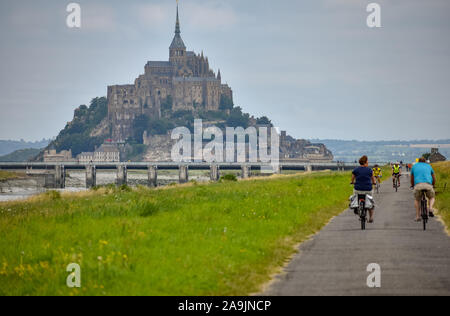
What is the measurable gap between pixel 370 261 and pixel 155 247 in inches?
208

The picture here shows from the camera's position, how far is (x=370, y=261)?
16.8 meters

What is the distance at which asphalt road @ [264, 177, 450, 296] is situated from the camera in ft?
45.3

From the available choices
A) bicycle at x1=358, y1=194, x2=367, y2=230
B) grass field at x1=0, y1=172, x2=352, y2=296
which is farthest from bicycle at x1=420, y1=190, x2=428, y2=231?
grass field at x1=0, y1=172, x2=352, y2=296

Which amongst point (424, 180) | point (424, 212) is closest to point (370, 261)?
point (424, 212)

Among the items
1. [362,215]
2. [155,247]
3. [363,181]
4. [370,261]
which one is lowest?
[370,261]

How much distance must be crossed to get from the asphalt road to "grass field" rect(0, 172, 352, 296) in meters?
0.68

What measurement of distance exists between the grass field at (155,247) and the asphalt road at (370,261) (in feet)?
2.24

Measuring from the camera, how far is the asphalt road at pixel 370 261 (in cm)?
1382

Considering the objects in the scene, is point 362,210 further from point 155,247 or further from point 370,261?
point 155,247

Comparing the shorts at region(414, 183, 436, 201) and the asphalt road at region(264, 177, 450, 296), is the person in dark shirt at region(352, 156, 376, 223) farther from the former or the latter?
the shorts at region(414, 183, 436, 201)

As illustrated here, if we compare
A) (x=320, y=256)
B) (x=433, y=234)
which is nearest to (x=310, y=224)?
(x=433, y=234)

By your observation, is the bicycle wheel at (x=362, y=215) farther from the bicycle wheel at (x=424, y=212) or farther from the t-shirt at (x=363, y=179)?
the bicycle wheel at (x=424, y=212)

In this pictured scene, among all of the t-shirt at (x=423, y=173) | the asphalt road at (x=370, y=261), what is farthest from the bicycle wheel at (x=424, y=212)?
the t-shirt at (x=423, y=173)
